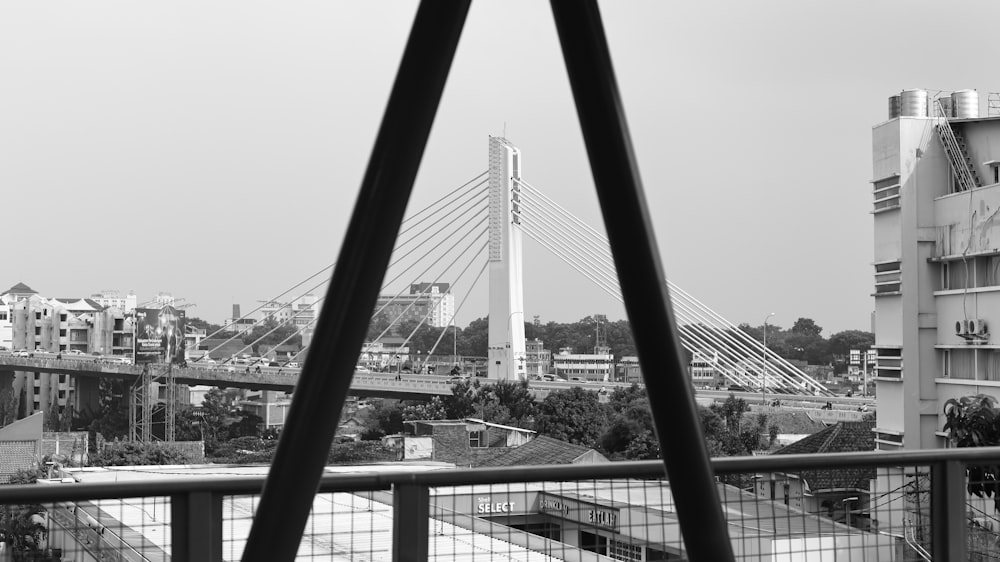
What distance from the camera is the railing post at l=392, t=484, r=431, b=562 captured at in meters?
1.61

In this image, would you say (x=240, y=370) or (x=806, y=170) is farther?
(x=806, y=170)

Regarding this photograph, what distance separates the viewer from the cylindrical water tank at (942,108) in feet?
48.8

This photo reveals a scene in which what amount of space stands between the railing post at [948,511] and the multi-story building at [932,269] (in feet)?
39.4

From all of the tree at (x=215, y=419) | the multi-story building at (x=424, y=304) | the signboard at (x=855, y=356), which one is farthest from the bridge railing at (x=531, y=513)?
the signboard at (x=855, y=356)

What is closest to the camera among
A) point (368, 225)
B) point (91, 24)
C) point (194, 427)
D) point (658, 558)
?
point (368, 225)

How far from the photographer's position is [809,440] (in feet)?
69.4

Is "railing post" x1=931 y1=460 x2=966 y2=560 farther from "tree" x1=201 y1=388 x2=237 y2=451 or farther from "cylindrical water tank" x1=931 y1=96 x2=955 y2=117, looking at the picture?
"tree" x1=201 y1=388 x2=237 y2=451

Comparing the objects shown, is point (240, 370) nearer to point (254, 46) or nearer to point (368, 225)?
point (254, 46)

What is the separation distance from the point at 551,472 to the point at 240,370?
3667 centimetres

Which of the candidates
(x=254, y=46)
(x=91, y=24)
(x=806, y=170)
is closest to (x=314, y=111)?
(x=254, y=46)

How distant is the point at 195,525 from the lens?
1.55 meters

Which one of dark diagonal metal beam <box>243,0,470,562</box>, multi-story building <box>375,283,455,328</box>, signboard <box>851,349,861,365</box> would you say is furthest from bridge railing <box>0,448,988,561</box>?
signboard <box>851,349,861,365</box>

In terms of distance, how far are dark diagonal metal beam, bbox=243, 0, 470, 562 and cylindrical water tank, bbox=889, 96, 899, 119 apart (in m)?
16.2

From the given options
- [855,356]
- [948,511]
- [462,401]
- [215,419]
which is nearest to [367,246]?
[948,511]
